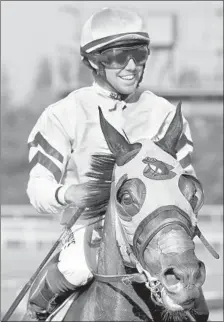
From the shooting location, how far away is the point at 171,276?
12.2ft

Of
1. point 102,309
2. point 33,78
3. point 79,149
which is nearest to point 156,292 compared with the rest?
point 102,309

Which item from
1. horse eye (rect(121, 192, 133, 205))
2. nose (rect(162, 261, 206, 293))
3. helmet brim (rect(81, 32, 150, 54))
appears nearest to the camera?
nose (rect(162, 261, 206, 293))

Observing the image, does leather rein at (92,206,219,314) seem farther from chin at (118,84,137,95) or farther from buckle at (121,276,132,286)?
chin at (118,84,137,95)

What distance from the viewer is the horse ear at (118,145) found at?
414cm

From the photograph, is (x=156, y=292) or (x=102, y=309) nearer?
(x=156, y=292)

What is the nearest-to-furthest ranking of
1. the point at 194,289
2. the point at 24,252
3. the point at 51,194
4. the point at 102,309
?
the point at 194,289 < the point at 102,309 < the point at 51,194 < the point at 24,252

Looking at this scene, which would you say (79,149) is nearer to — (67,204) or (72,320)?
(67,204)

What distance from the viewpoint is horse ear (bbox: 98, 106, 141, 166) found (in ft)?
13.6

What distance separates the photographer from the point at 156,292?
3.87 metres

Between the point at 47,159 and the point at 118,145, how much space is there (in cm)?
74

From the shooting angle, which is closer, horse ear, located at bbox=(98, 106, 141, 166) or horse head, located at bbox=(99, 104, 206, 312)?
horse head, located at bbox=(99, 104, 206, 312)

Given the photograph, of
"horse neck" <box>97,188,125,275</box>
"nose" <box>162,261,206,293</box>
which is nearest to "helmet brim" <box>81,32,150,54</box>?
"horse neck" <box>97,188,125,275</box>

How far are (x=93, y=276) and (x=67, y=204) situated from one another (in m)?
0.40

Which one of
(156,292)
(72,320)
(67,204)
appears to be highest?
(67,204)
